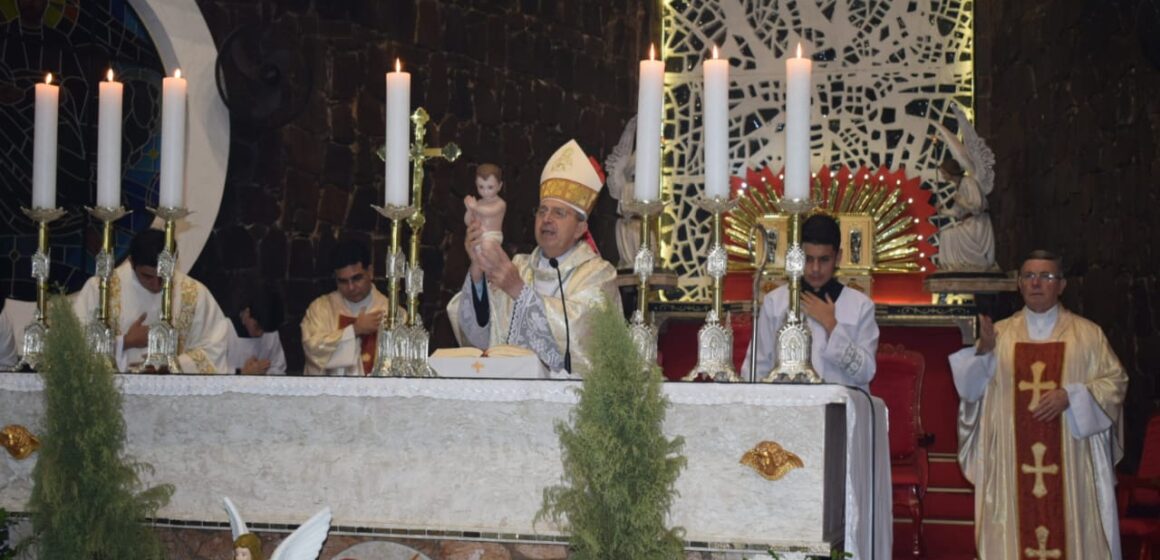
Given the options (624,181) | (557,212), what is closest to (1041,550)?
(557,212)

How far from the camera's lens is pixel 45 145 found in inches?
208

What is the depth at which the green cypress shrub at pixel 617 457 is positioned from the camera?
3.97m

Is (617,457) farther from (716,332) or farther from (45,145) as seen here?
Result: (45,145)

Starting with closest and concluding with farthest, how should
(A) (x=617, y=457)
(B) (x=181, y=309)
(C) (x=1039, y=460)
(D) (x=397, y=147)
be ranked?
(A) (x=617, y=457) < (D) (x=397, y=147) < (B) (x=181, y=309) < (C) (x=1039, y=460)

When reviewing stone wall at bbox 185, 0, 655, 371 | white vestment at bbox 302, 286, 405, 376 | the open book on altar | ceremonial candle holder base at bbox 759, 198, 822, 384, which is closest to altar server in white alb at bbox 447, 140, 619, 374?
the open book on altar

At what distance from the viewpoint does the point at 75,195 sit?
29.1 ft

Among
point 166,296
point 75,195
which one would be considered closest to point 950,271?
point 75,195

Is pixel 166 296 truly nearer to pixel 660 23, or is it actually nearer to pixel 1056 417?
pixel 1056 417

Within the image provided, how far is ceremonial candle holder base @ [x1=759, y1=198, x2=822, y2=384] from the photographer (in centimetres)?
455

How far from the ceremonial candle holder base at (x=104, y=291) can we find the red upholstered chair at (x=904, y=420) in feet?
12.7

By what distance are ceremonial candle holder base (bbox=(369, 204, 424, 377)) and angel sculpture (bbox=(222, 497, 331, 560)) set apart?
0.83m

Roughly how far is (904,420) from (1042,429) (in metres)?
0.69

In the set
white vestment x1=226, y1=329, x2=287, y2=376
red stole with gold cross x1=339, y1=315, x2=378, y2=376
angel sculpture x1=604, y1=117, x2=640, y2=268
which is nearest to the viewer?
red stole with gold cross x1=339, y1=315, x2=378, y2=376

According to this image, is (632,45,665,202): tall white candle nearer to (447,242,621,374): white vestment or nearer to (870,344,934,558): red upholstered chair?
(447,242,621,374): white vestment
